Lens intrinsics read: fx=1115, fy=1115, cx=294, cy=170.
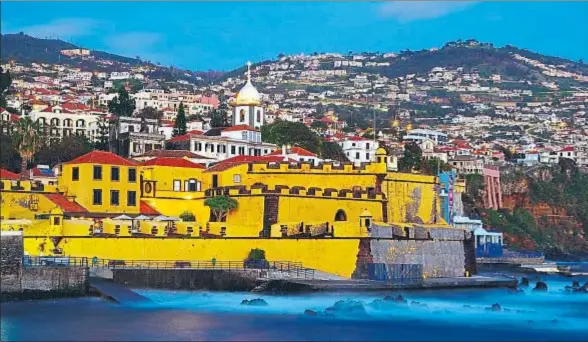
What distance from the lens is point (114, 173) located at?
→ 53656mm

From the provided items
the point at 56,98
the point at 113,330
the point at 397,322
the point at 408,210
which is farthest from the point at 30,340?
the point at 56,98

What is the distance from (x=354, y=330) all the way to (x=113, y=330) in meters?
8.04

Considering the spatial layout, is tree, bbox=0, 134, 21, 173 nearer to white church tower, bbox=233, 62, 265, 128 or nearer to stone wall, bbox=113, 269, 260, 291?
white church tower, bbox=233, 62, 265, 128

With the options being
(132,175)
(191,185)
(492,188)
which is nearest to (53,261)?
(132,175)

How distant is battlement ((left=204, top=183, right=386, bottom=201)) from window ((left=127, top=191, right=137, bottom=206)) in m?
3.43

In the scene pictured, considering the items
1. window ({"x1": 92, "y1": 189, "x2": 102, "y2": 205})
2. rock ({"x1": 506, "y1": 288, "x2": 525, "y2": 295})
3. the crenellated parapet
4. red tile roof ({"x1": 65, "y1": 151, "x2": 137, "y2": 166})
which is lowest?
rock ({"x1": 506, "y1": 288, "x2": 525, "y2": 295})

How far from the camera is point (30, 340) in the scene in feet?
102

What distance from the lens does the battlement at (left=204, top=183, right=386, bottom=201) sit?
51781 millimetres

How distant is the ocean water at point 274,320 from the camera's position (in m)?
33.5

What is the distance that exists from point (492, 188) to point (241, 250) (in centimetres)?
7345

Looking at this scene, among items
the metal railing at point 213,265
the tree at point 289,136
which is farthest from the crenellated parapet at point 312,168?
the tree at point 289,136

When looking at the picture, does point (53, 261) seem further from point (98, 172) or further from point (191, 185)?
point (191, 185)

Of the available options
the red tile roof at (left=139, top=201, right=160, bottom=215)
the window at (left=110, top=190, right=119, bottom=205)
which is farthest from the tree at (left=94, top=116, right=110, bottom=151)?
the window at (left=110, top=190, right=119, bottom=205)

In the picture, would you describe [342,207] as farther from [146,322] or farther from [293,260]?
[146,322]
